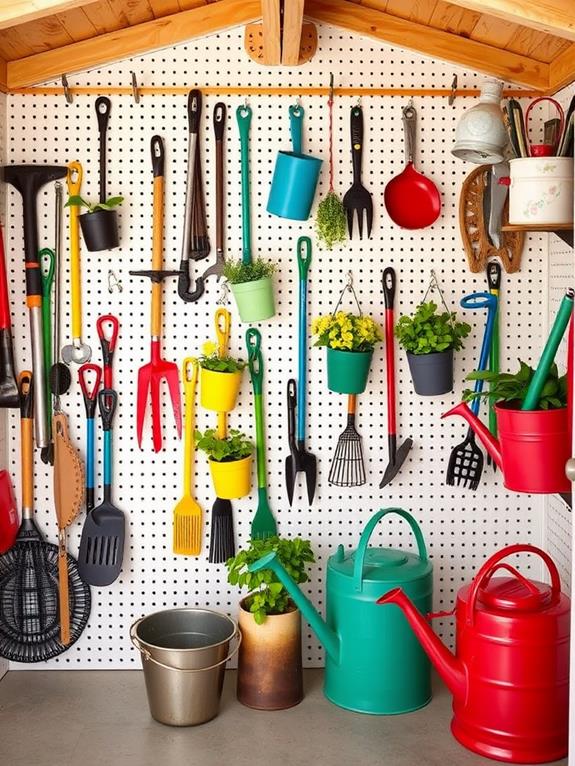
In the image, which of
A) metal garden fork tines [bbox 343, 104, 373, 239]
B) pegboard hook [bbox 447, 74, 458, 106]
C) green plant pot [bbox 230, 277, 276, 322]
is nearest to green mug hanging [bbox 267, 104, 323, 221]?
metal garden fork tines [bbox 343, 104, 373, 239]

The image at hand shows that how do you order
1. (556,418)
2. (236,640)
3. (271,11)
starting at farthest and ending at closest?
(236,640)
(271,11)
(556,418)

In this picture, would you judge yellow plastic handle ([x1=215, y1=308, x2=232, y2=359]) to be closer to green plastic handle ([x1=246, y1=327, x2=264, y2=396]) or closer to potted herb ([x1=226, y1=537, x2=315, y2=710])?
green plastic handle ([x1=246, y1=327, x2=264, y2=396])

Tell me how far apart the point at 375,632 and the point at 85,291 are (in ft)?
4.30

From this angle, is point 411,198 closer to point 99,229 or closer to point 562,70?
point 562,70

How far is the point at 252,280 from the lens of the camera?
290 centimetres

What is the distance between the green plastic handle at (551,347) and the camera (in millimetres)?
2188

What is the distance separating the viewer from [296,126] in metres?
2.98

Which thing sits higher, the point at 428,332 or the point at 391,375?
the point at 428,332

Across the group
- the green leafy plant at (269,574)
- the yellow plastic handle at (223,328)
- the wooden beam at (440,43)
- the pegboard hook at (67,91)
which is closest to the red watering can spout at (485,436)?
the green leafy plant at (269,574)

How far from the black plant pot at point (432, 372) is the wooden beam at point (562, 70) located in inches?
31.9

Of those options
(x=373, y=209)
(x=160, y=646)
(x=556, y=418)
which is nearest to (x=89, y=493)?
(x=160, y=646)

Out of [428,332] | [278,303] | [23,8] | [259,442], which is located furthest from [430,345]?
[23,8]

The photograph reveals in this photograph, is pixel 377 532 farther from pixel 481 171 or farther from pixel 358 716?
pixel 481 171

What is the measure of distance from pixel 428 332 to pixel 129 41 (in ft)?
3.97
